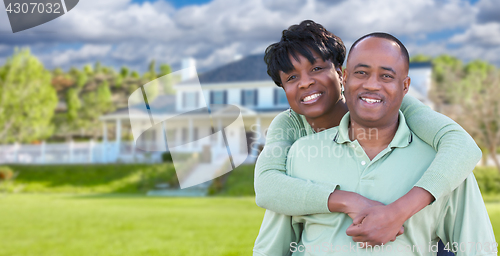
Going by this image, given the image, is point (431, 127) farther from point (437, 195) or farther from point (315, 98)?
point (315, 98)

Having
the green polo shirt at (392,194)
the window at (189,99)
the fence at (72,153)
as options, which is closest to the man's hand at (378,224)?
the green polo shirt at (392,194)

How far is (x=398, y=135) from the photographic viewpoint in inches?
72.7

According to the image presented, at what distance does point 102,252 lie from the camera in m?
8.56

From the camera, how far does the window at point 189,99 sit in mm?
24500

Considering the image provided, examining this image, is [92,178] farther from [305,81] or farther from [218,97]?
[305,81]

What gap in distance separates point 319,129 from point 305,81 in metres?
0.33

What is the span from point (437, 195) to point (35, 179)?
2415 cm

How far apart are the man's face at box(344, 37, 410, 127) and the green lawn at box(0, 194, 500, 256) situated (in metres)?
6.44

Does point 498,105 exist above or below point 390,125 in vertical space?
below

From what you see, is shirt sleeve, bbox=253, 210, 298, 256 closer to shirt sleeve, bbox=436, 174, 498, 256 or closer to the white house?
shirt sleeve, bbox=436, 174, 498, 256

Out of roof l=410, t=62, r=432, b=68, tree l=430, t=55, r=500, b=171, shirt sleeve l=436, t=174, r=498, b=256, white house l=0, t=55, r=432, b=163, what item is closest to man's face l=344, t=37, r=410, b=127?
shirt sleeve l=436, t=174, r=498, b=256

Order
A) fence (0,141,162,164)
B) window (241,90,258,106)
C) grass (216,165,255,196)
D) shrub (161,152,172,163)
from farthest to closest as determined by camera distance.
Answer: window (241,90,258,106), fence (0,141,162,164), shrub (161,152,172,163), grass (216,165,255,196)

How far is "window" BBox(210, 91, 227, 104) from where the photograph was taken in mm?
24406

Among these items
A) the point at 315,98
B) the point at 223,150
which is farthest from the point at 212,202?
the point at 315,98
